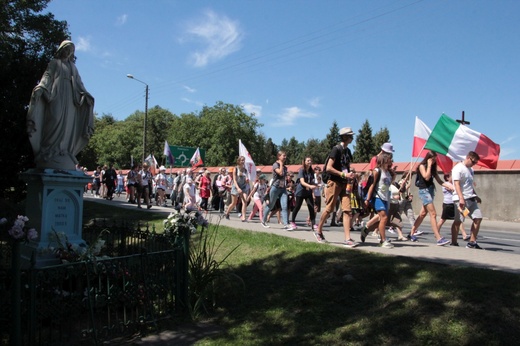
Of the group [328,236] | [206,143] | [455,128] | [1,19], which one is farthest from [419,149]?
[206,143]

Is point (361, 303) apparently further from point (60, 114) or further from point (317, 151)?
point (317, 151)

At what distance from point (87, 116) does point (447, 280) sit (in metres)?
5.74

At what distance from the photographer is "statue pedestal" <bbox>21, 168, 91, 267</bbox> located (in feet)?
20.5

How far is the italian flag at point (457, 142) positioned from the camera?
996 cm

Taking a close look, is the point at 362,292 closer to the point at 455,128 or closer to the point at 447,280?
the point at 447,280

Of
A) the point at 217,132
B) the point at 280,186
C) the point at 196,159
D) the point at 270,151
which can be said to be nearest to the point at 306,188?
the point at 280,186

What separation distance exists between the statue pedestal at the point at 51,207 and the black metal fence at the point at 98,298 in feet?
5.35

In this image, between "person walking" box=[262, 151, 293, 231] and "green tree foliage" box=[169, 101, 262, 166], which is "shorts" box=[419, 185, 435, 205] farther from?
"green tree foliage" box=[169, 101, 262, 166]

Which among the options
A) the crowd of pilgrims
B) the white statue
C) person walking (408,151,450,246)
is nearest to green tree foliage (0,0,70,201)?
the crowd of pilgrims

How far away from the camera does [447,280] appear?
511 cm

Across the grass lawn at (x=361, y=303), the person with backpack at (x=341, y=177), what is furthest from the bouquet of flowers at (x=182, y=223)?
the person with backpack at (x=341, y=177)

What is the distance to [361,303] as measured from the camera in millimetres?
5141

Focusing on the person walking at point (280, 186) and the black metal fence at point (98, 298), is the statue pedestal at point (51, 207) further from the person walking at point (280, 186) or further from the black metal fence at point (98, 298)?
the person walking at point (280, 186)

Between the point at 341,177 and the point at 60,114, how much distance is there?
15.1 ft
